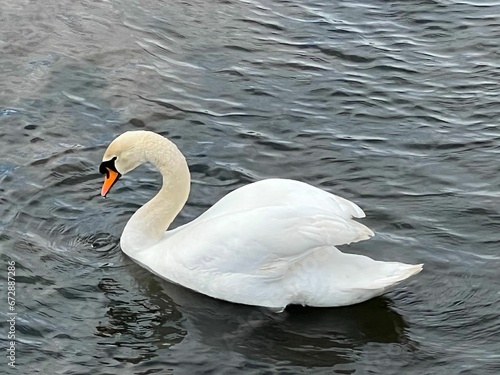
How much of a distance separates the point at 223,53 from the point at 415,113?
2339mm

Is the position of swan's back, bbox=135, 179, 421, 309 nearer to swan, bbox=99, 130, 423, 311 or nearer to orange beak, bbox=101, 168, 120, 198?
swan, bbox=99, 130, 423, 311

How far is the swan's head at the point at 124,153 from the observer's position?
8125mm

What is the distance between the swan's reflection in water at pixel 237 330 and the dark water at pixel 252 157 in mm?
14

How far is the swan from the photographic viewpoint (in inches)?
295

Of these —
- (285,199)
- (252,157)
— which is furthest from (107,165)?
(252,157)

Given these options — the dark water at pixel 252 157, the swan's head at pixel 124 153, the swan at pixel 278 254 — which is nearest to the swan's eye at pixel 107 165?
the swan's head at pixel 124 153

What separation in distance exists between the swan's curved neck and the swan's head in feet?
0.15

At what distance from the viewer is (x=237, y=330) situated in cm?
755

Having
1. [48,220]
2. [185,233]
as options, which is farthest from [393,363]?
[48,220]

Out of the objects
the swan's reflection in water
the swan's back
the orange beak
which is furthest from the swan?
the orange beak

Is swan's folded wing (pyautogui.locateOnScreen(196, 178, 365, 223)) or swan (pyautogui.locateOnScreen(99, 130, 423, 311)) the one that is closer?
swan (pyautogui.locateOnScreen(99, 130, 423, 311))

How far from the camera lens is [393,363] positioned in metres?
7.23

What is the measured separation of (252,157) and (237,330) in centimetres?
244

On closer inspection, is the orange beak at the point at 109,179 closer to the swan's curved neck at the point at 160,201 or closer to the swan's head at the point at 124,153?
the swan's head at the point at 124,153
